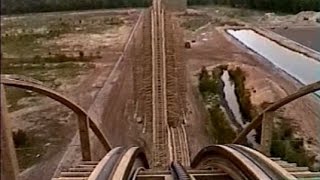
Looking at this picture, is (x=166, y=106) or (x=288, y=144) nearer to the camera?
(x=288, y=144)

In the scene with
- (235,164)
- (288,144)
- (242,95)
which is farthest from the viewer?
(242,95)

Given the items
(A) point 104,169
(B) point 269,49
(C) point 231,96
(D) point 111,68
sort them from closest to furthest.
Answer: (A) point 104,169, (C) point 231,96, (D) point 111,68, (B) point 269,49

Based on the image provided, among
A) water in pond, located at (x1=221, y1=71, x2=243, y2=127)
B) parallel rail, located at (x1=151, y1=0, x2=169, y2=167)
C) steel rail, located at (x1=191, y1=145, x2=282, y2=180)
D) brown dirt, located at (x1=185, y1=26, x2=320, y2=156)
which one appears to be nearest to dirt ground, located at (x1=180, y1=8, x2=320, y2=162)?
brown dirt, located at (x1=185, y1=26, x2=320, y2=156)

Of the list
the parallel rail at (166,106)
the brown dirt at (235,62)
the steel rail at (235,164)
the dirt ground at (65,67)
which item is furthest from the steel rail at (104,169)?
the brown dirt at (235,62)

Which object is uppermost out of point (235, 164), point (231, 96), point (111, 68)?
point (235, 164)

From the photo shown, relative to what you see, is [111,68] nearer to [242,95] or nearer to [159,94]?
[242,95]

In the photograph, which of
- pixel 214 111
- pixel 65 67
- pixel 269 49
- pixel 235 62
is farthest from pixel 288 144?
pixel 235 62
